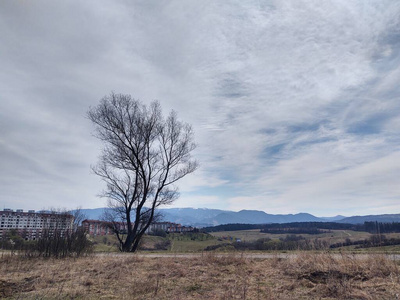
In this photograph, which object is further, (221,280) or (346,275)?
(221,280)

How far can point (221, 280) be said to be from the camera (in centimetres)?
618

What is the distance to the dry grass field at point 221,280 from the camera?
497 cm

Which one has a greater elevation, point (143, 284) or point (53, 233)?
point (53, 233)

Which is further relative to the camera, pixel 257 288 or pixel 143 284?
pixel 143 284

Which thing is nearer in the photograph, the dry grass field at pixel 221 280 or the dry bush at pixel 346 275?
the dry bush at pixel 346 275

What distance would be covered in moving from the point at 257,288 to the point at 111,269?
190 inches

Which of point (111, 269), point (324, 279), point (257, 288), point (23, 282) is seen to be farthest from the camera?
point (111, 269)

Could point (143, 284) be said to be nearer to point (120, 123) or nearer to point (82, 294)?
point (82, 294)

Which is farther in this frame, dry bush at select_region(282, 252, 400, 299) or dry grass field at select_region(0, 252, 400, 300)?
dry grass field at select_region(0, 252, 400, 300)

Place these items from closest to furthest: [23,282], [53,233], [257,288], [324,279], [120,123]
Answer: [257,288]
[324,279]
[23,282]
[53,233]
[120,123]

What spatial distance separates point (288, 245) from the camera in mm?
12328

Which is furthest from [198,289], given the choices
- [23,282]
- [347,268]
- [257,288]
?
[23,282]

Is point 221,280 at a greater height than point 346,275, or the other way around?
point 346,275

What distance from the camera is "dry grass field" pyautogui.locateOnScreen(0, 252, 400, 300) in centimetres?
497
